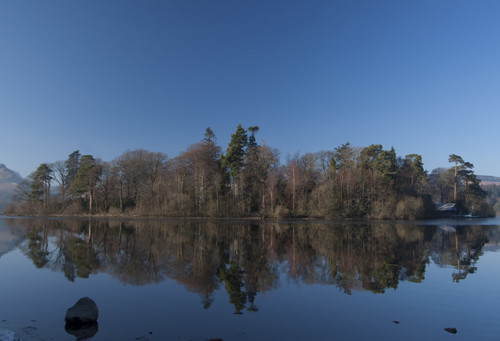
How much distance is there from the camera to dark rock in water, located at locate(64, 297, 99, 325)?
7.17 metres

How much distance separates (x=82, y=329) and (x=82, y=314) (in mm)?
401

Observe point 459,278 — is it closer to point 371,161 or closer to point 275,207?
point 275,207

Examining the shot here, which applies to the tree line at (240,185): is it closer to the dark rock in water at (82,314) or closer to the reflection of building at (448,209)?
the reflection of building at (448,209)

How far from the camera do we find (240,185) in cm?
5334

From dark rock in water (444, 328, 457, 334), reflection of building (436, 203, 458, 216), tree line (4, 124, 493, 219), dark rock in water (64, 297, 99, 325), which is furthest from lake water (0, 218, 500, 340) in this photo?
reflection of building (436, 203, 458, 216)

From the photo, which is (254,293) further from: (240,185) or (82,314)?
(240,185)

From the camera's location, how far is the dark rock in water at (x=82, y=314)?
23.5 ft

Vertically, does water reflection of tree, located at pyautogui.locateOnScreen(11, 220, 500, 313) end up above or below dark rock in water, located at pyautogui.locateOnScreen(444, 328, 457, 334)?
below

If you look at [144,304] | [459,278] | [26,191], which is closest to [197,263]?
[144,304]

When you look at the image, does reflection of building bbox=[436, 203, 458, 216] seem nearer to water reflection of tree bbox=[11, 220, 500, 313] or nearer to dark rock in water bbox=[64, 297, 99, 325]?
water reflection of tree bbox=[11, 220, 500, 313]

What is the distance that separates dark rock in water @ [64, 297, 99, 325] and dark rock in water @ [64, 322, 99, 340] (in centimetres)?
7

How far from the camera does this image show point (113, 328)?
7.04m

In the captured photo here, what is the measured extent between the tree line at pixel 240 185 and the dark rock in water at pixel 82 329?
43.8 metres

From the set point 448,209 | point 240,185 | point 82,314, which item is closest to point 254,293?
point 82,314
